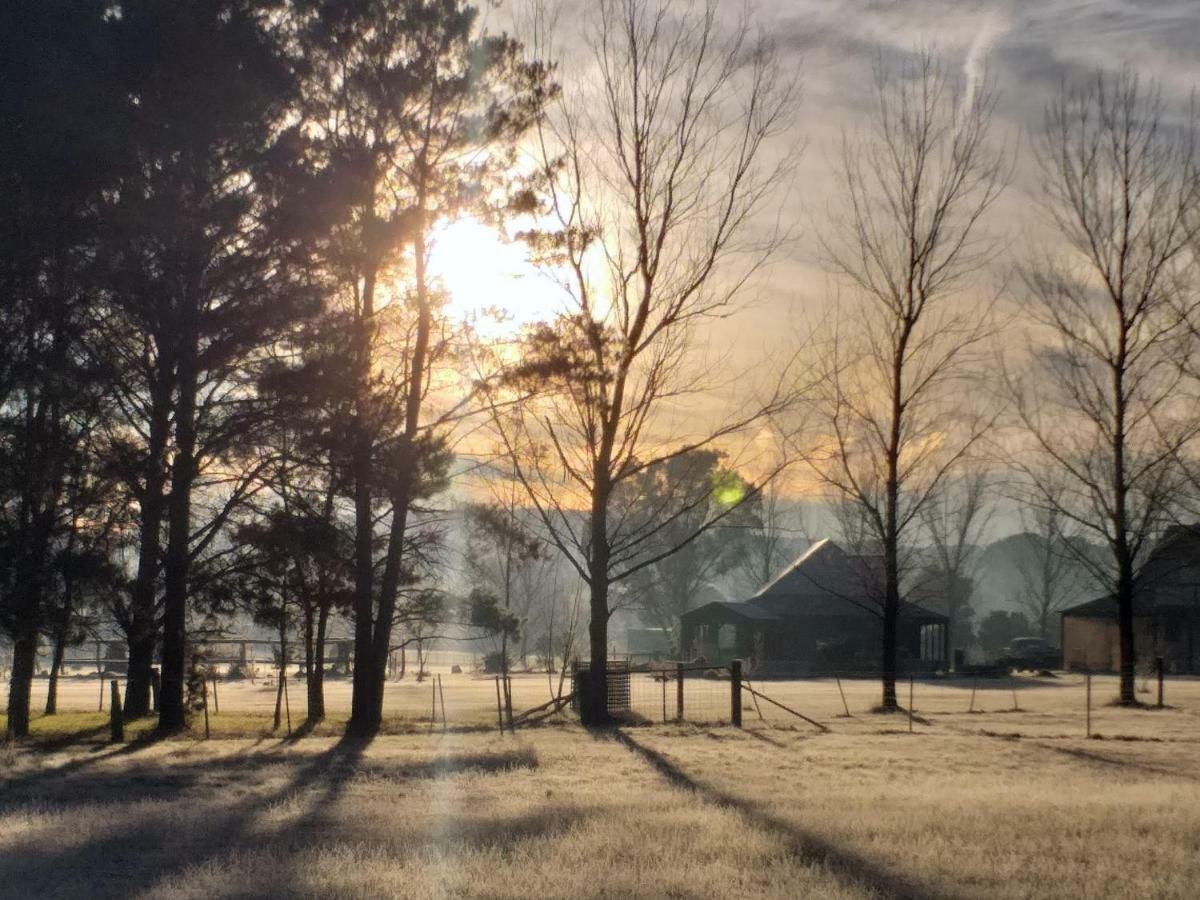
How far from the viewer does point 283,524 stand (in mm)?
21906

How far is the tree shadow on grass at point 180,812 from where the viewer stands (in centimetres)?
882

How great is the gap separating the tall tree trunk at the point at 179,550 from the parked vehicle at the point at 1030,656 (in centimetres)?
4729

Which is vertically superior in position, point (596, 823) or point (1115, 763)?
point (596, 823)

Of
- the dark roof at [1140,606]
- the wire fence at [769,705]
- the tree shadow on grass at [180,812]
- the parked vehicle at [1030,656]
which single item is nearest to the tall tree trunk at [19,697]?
the wire fence at [769,705]

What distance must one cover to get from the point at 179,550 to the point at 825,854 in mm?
15668

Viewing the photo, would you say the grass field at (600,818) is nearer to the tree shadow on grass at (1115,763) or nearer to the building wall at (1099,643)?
the tree shadow on grass at (1115,763)

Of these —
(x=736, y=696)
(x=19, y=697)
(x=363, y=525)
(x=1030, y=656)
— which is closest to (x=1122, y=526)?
(x=736, y=696)

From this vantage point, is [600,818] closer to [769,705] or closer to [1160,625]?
[769,705]

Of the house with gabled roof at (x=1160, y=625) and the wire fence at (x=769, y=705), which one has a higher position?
the house with gabled roof at (x=1160, y=625)

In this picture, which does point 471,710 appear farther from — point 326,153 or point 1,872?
point 1,872

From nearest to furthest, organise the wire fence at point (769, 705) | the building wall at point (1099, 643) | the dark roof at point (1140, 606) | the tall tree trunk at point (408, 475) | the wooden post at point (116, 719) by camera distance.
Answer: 1. the wooden post at point (116, 719)
2. the tall tree trunk at point (408, 475)
3. the wire fence at point (769, 705)
4. the dark roof at point (1140, 606)
5. the building wall at point (1099, 643)

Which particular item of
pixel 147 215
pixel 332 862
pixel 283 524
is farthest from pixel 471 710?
pixel 332 862

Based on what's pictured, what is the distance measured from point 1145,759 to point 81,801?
1555 cm

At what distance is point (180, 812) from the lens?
1180cm
